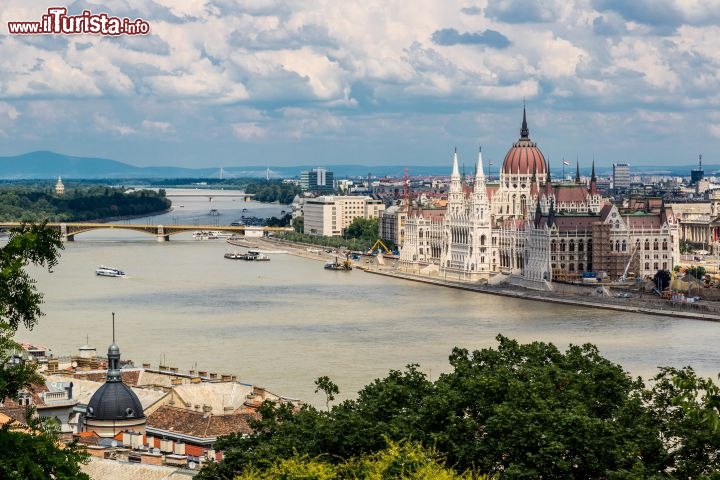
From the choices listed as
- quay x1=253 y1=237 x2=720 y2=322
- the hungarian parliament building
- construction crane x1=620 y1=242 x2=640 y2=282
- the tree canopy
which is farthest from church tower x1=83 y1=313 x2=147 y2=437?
construction crane x1=620 y1=242 x2=640 y2=282

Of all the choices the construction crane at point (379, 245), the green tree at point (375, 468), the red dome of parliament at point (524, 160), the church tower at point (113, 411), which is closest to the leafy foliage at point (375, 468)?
the green tree at point (375, 468)

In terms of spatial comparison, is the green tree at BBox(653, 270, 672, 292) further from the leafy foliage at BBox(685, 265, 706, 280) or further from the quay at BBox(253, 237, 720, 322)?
the leafy foliage at BBox(685, 265, 706, 280)

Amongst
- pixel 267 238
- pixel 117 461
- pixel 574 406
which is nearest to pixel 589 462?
pixel 574 406

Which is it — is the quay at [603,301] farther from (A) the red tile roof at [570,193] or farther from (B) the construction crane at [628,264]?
(A) the red tile roof at [570,193]

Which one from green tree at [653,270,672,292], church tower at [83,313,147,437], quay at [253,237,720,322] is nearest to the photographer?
church tower at [83,313,147,437]

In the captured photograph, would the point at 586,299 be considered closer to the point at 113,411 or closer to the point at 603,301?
the point at 603,301

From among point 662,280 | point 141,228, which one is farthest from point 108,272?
point 141,228
